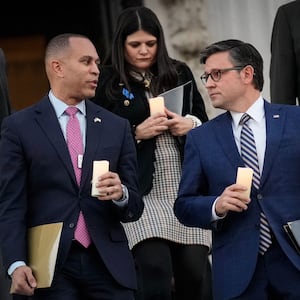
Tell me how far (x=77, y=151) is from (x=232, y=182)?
2.58ft

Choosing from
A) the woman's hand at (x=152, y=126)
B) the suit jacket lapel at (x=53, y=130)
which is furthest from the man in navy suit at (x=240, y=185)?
the woman's hand at (x=152, y=126)

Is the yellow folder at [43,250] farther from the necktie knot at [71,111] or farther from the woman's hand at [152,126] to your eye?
the woman's hand at [152,126]

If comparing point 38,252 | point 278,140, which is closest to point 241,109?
point 278,140

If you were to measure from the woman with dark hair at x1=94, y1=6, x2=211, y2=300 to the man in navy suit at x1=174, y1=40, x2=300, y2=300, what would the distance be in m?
0.82

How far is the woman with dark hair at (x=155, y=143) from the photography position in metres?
7.30

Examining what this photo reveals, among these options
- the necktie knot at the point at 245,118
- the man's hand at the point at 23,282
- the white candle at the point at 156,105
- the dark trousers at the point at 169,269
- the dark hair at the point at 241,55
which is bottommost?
the dark trousers at the point at 169,269

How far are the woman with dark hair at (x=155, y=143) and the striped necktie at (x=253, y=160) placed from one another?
2.98 feet

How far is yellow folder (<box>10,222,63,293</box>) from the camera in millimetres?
6258

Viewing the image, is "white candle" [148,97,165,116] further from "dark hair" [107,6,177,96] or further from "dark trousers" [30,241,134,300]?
"dark trousers" [30,241,134,300]

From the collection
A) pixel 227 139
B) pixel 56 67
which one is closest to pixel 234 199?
pixel 227 139

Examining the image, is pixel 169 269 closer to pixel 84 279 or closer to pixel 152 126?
pixel 152 126

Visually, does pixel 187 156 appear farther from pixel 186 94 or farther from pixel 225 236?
pixel 186 94

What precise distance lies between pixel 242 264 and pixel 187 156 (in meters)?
0.63

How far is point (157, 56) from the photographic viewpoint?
763 cm
